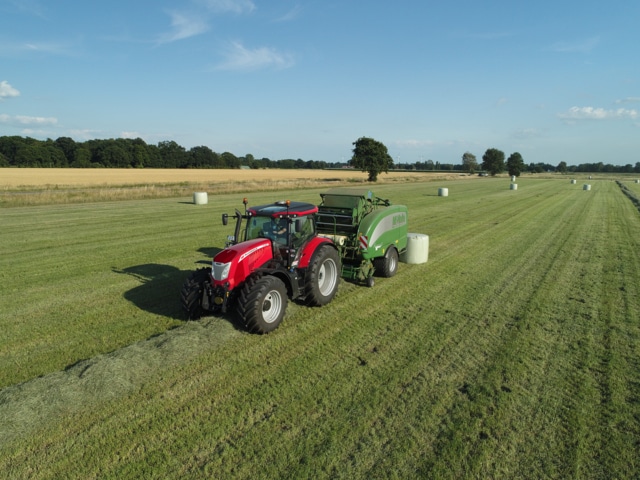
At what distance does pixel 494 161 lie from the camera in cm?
12031

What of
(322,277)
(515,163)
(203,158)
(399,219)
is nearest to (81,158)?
(203,158)

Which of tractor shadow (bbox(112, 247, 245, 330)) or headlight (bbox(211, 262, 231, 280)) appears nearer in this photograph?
headlight (bbox(211, 262, 231, 280))

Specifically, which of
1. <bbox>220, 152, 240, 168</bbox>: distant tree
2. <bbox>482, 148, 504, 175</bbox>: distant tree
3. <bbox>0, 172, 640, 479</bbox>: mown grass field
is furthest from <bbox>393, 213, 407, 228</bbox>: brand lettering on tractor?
<bbox>482, 148, 504, 175</bbox>: distant tree

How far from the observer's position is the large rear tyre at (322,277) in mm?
6914

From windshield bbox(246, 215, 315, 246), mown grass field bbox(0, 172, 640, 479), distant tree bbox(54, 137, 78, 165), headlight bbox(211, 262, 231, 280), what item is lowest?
mown grass field bbox(0, 172, 640, 479)

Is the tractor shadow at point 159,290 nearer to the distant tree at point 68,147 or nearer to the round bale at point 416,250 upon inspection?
the round bale at point 416,250

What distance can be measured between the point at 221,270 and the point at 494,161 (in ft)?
425

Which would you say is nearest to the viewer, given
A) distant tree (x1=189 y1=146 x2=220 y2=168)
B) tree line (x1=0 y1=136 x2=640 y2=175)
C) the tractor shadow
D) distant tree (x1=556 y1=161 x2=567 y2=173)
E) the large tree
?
the tractor shadow

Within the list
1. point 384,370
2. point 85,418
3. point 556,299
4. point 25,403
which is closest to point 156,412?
point 85,418

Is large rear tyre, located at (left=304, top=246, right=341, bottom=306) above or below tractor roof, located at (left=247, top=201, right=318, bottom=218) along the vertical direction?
below

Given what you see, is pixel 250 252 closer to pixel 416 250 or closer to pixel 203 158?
pixel 416 250

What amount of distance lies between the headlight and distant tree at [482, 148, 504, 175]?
419ft

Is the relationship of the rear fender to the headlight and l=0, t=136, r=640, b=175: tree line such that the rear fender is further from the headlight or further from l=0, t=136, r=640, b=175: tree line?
l=0, t=136, r=640, b=175: tree line

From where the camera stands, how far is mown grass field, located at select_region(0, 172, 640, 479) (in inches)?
142
